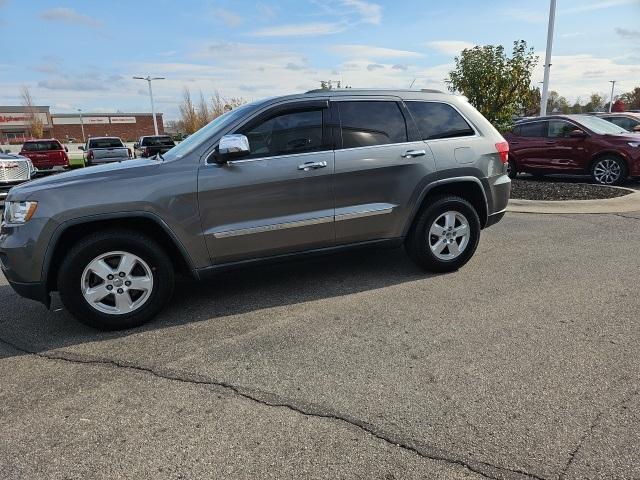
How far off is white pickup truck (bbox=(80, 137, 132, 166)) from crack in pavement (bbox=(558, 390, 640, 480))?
1718 cm

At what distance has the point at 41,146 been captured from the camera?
19766 millimetres

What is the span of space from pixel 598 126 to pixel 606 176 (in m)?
1.27

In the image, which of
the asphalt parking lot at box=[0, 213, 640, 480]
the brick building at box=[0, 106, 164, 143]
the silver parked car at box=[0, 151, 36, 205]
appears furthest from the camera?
the brick building at box=[0, 106, 164, 143]

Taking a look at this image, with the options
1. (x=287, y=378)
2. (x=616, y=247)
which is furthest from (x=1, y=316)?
(x=616, y=247)

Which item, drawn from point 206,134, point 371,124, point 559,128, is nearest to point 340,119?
point 371,124

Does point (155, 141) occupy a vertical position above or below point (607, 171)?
above

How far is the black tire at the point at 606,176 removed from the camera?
1057cm

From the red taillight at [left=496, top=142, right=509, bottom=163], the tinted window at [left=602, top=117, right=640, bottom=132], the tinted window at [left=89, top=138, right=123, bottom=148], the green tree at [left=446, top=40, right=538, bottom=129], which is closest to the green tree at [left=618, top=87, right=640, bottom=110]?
the tinted window at [left=602, top=117, right=640, bottom=132]

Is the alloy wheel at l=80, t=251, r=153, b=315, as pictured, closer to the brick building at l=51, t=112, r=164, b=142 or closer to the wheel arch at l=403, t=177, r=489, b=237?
the wheel arch at l=403, t=177, r=489, b=237

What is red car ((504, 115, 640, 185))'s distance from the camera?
10.5 metres

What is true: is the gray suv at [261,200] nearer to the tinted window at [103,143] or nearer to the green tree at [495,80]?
the green tree at [495,80]

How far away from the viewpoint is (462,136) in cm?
513

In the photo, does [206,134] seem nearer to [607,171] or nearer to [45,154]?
[607,171]

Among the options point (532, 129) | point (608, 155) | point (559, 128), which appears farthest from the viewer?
point (532, 129)
